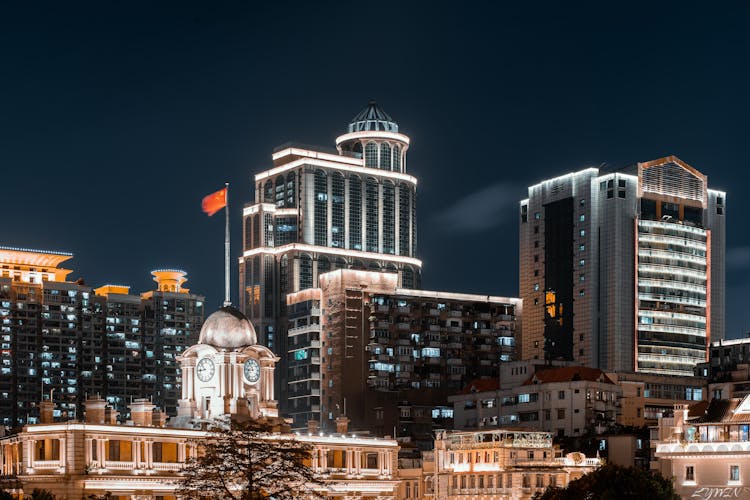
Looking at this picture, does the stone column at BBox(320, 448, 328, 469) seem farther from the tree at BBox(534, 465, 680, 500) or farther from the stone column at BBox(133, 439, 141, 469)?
the tree at BBox(534, 465, 680, 500)

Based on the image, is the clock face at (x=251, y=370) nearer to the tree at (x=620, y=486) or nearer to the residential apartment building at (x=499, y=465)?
the tree at (x=620, y=486)

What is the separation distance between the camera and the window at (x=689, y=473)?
A: 396 feet

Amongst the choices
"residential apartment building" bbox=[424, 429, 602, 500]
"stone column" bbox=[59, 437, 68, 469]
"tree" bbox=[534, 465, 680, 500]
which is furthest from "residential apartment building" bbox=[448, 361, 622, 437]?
"stone column" bbox=[59, 437, 68, 469]

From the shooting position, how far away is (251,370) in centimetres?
13350

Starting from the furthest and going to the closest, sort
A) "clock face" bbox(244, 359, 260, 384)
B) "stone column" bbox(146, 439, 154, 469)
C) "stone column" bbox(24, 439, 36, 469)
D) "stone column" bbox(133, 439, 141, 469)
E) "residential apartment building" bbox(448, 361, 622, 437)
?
1. "residential apartment building" bbox(448, 361, 622, 437)
2. "clock face" bbox(244, 359, 260, 384)
3. "stone column" bbox(146, 439, 154, 469)
4. "stone column" bbox(133, 439, 141, 469)
5. "stone column" bbox(24, 439, 36, 469)

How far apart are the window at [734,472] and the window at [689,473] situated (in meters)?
4.02

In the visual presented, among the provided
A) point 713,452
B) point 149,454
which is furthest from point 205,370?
point 713,452

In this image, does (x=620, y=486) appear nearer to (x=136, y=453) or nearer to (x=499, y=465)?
(x=136, y=453)

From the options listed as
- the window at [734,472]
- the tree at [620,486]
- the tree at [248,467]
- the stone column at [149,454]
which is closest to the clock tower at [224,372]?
the stone column at [149,454]

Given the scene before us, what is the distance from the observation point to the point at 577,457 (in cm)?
15312

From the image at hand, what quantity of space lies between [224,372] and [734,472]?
46030mm

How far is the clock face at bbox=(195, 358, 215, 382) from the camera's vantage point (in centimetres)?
13225

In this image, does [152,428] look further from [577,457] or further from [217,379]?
[577,457]

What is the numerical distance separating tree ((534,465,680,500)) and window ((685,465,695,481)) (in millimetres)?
2796
